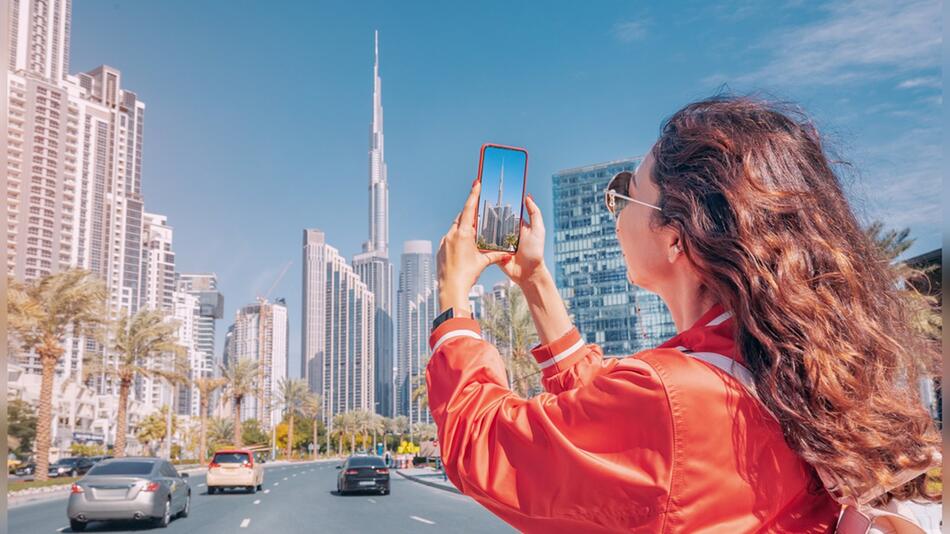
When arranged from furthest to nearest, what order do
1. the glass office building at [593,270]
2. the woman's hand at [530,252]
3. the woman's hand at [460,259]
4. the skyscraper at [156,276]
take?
the skyscraper at [156,276] < the glass office building at [593,270] < the woman's hand at [530,252] < the woman's hand at [460,259]

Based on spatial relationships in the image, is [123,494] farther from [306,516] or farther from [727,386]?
[727,386]

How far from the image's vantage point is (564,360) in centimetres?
167

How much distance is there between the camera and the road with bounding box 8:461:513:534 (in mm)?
14547

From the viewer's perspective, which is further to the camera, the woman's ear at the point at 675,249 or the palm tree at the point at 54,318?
the palm tree at the point at 54,318

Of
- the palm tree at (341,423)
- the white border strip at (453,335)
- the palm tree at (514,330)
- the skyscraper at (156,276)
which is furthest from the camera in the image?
the skyscraper at (156,276)

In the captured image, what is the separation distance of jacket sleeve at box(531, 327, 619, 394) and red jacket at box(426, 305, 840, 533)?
1.54 feet

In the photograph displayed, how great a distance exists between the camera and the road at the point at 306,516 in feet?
47.7

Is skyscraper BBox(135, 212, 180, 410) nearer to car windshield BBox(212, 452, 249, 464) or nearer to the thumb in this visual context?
car windshield BBox(212, 452, 249, 464)

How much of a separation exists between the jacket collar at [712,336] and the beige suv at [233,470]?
92.8ft

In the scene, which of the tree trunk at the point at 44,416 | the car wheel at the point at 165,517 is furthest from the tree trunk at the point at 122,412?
the car wheel at the point at 165,517

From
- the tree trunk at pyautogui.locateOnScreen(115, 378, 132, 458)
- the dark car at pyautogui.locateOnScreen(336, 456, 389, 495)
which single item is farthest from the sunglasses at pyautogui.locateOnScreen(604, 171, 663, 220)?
the tree trunk at pyautogui.locateOnScreen(115, 378, 132, 458)

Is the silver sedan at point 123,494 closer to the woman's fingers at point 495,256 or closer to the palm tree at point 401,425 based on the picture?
the woman's fingers at point 495,256

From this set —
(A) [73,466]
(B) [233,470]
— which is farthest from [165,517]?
(A) [73,466]

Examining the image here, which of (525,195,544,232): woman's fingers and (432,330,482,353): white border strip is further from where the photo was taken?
(525,195,544,232): woman's fingers
